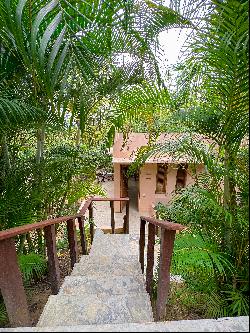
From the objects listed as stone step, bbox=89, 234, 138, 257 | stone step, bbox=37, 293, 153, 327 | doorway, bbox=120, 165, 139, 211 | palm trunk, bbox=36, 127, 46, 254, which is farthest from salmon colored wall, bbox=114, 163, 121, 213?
stone step, bbox=37, 293, 153, 327

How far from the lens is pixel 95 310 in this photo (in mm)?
2055

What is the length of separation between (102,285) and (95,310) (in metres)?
0.50

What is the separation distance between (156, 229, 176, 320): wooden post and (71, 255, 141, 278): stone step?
0.93 metres

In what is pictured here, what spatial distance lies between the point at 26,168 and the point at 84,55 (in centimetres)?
174

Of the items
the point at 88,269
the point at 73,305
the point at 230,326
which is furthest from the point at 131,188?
the point at 230,326

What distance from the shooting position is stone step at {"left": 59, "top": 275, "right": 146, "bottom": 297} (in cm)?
245

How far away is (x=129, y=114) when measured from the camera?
328 cm

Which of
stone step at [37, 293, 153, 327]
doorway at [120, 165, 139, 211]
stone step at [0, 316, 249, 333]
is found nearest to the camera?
stone step at [0, 316, 249, 333]

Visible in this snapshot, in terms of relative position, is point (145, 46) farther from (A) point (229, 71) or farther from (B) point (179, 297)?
(B) point (179, 297)

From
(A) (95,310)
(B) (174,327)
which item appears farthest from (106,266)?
(B) (174,327)

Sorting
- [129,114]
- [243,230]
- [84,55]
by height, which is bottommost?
[243,230]

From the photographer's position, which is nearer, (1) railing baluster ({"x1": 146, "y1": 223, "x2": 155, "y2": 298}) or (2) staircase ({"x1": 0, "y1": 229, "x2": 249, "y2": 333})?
(2) staircase ({"x1": 0, "y1": 229, "x2": 249, "y2": 333})

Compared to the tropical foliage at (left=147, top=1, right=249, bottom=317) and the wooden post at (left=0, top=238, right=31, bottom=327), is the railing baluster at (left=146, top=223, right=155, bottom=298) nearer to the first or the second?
the tropical foliage at (left=147, top=1, right=249, bottom=317)

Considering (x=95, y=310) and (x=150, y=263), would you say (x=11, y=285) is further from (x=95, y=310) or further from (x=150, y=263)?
(x=150, y=263)
